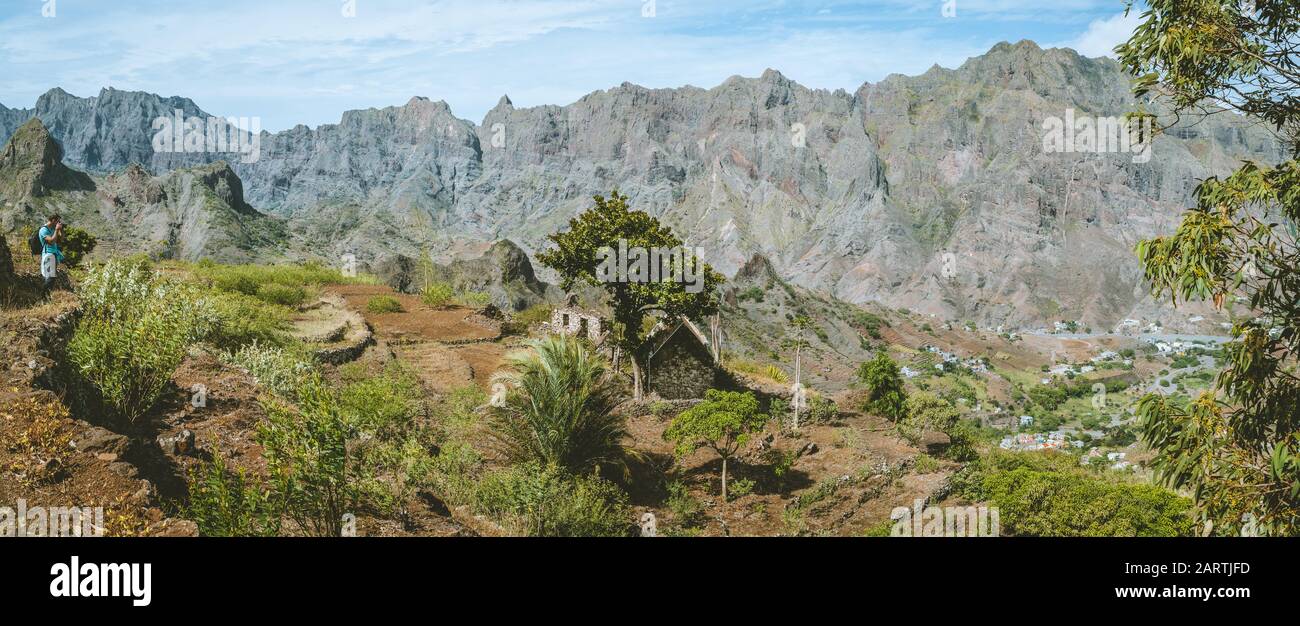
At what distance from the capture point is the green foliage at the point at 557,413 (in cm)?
1252

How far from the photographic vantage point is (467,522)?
34.5 feet

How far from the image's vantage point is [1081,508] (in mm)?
11734

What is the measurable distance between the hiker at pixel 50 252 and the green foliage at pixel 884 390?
1966 cm

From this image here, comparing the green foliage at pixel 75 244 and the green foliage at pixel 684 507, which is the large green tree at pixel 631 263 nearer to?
the green foliage at pixel 684 507

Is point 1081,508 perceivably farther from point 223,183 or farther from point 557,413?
point 223,183

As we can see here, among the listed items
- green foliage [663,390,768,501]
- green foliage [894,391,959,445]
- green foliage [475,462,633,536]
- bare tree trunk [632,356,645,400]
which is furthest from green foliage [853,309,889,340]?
green foliage [475,462,633,536]

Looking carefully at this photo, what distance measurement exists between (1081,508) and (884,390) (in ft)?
37.3

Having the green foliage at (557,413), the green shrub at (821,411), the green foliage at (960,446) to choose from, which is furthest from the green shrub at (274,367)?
the green foliage at (960,446)

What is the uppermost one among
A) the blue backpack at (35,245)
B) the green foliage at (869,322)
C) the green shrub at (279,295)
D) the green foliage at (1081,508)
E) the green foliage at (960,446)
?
the blue backpack at (35,245)

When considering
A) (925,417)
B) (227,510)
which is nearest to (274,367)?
(227,510)

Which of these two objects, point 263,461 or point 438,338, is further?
point 438,338

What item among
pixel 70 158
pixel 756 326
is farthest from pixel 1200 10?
pixel 70 158

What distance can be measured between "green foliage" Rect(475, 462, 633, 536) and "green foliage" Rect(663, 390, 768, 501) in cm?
245
